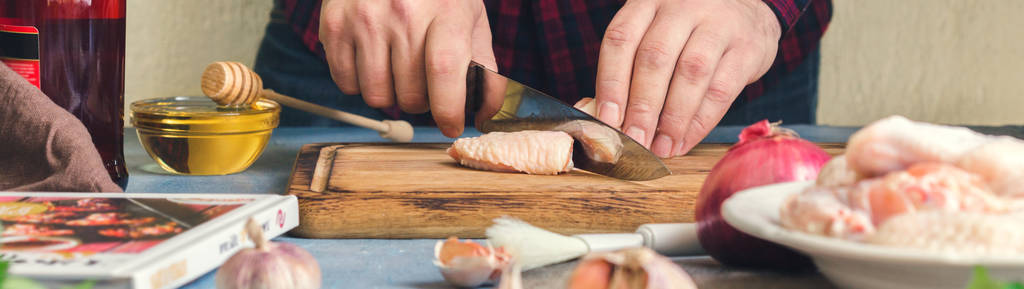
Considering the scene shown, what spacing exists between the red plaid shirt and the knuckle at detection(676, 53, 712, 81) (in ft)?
1.76

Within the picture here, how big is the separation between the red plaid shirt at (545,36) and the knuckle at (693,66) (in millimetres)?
537

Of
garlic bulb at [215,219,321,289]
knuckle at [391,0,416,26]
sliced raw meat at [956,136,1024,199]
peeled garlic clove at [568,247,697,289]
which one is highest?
sliced raw meat at [956,136,1024,199]

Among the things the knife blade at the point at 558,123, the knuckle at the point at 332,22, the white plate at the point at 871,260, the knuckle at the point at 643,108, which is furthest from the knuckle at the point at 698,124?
the white plate at the point at 871,260

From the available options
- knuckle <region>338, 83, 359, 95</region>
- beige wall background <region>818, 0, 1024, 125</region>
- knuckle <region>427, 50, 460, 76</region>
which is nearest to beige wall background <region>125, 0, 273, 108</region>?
knuckle <region>338, 83, 359, 95</region>

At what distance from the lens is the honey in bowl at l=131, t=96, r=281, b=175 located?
3.50 ft

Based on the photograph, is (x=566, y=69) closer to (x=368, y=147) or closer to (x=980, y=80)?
(x=368, y=147)

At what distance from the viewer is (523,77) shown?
1832mm

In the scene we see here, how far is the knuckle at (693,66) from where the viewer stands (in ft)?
4.07

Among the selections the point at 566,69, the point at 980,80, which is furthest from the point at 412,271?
the point at 980,80

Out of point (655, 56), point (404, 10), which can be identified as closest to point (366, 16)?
point (404, 10)

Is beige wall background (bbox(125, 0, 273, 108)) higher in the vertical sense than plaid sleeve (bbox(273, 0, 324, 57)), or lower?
lower

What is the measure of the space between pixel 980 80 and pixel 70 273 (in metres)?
3.30

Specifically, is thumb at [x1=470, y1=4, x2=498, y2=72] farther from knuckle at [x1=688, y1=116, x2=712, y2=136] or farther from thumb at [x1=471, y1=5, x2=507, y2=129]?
knuckle at [x1=688, y1=116, x2=712, y2=136]

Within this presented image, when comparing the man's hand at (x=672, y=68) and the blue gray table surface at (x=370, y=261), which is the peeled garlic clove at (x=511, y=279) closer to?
the blue gray table surface at (x=370, y=261)
